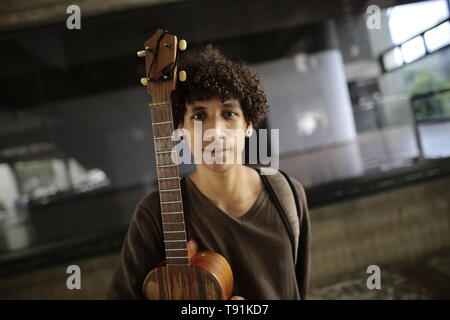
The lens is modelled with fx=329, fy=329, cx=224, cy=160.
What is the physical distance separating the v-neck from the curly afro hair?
217 mm

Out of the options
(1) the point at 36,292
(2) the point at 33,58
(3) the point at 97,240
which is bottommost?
(1) the point at 36,292

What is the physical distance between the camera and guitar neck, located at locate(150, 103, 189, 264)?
0.98m

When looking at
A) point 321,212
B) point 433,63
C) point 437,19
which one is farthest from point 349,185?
point 437,19

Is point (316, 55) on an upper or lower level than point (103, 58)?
lower

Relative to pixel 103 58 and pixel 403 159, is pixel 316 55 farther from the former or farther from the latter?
pixel 103 58

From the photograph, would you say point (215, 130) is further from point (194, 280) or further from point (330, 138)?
point (330, 138)

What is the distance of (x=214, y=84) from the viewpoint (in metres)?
0.96

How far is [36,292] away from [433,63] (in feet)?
11.0

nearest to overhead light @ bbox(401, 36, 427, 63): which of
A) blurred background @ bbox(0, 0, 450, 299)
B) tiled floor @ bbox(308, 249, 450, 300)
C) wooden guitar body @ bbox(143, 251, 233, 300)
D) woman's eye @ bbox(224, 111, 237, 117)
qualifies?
blurred background @ bbox(0, 0, 450, 299)

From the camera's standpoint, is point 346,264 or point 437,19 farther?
point 346,264

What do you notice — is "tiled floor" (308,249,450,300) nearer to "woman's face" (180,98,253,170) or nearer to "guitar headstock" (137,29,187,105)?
"woman's face" (180,98,253,170)

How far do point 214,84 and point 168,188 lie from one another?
1.12 ft

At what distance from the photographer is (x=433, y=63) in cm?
210
